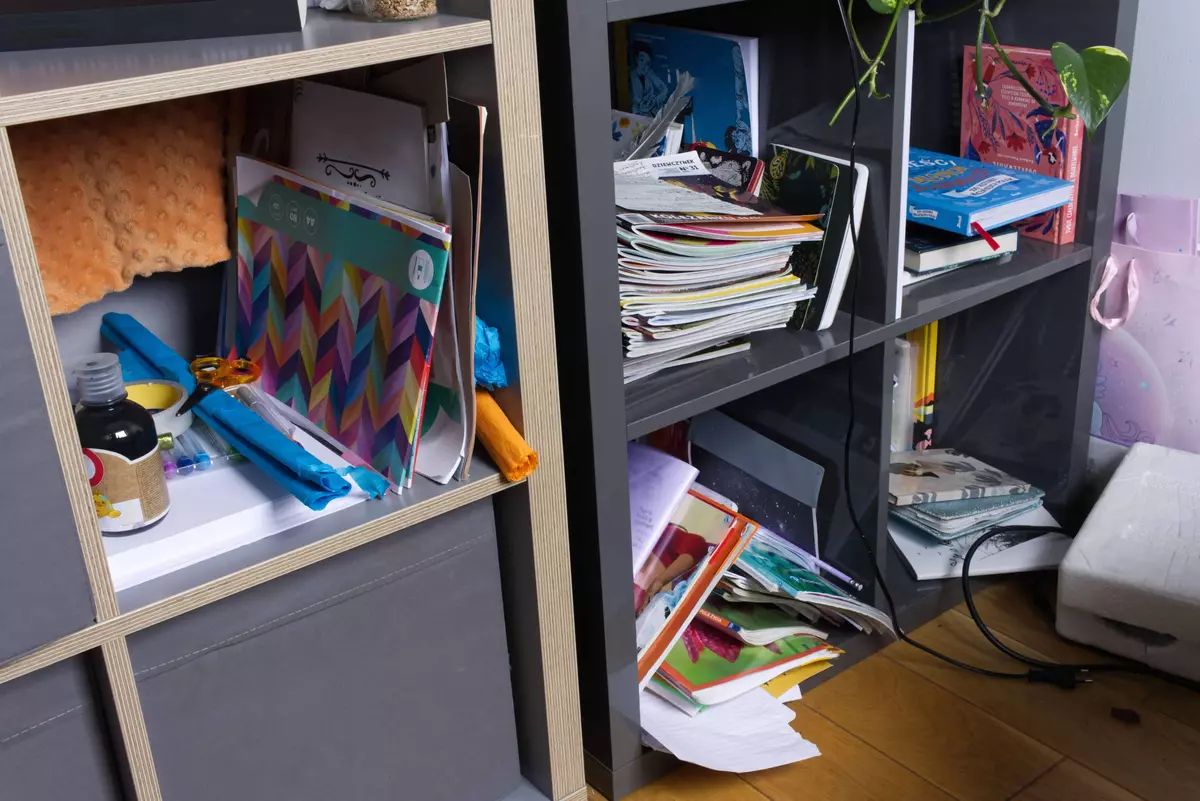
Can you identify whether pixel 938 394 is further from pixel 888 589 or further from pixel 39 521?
pixel 39 521

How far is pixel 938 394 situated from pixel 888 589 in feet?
1.17

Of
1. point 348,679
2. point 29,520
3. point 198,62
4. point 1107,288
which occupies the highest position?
point 198,62

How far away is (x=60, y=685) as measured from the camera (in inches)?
32.5

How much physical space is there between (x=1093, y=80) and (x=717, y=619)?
672mm

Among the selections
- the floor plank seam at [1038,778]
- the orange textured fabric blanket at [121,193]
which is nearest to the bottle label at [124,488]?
the orange textured fabric blanket at [121,193]

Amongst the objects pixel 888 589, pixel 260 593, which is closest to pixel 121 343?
pixel 260 593

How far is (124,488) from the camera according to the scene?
86 cm

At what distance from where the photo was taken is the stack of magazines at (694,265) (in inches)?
42.6

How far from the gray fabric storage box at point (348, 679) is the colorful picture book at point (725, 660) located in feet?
0.74

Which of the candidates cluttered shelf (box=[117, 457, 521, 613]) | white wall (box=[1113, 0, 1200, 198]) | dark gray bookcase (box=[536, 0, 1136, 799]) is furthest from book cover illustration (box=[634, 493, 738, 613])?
white wall (box=[1113, 0, 1200, 198])

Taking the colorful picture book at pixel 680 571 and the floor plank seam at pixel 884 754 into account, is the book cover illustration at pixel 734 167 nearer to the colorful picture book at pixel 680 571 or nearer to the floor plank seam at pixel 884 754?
Result: the colorful picture book at pixel 680 571

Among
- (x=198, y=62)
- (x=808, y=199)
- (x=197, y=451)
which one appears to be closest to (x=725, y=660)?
(x=808, y=199)

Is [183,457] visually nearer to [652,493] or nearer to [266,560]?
[266,560]

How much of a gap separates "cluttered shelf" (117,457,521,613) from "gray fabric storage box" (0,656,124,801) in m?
0.08
